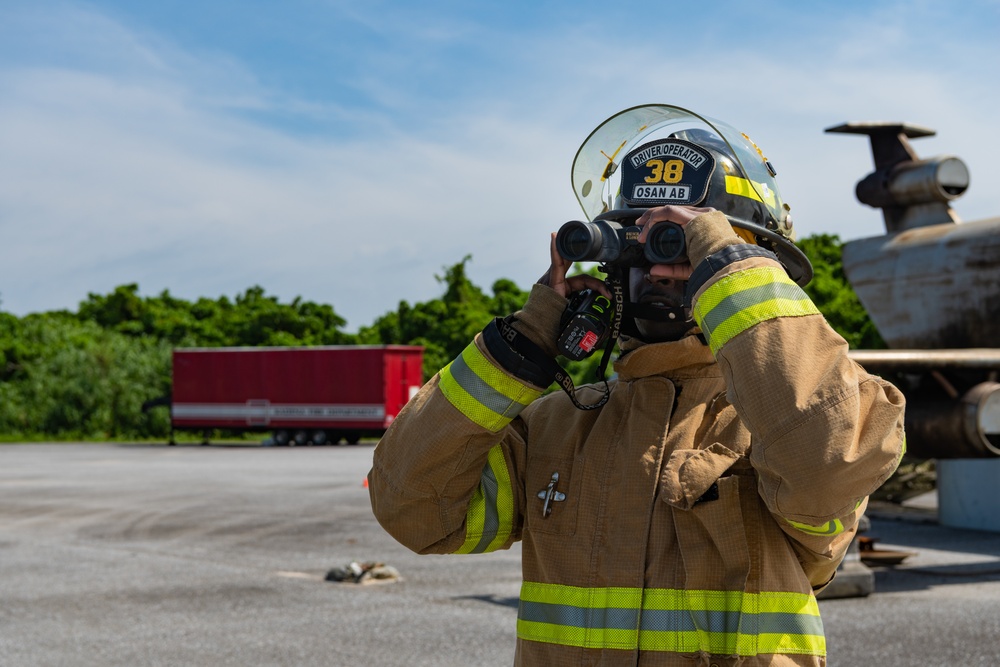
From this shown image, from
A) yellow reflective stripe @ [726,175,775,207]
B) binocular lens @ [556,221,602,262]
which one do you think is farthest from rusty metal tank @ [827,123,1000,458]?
binocular lens @ [556,221,602,262]

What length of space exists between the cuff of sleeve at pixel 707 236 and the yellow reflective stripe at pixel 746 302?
9 cm

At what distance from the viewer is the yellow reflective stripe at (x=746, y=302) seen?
76.3 inches

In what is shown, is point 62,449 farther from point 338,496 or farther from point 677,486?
point 677,486

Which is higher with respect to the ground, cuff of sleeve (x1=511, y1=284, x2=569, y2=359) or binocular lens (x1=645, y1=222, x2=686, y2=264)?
binocular lens (x1=645, y1=222, x2=686, y2=264)

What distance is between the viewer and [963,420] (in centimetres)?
868

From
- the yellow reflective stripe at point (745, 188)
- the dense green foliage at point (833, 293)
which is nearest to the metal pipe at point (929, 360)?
the yellow reflective stripe at point (745, 188)

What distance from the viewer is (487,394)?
2170mm

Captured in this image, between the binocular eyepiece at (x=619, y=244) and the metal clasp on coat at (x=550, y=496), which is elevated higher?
the binocular eyepiece at (x=619, y=244)

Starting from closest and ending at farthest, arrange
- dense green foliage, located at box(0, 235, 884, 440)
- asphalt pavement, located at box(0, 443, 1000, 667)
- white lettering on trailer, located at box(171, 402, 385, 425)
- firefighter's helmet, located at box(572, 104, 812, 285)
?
1. firefighter's helmet, located at box(572, 104, 812, 285)
2. asphalt pavement, located at box(0, 443, 1000, 667)
3. white lettering on trailer, located at box(171, 402, 385, 425)
4. dense green foliage, located at box(0, 235, 884, 440)

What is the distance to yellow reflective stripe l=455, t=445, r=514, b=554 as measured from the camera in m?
2.37

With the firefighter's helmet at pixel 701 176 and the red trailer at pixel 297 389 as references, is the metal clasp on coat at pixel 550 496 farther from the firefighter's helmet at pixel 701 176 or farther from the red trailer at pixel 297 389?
the red trailer at pixel 297 389

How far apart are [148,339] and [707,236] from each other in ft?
148

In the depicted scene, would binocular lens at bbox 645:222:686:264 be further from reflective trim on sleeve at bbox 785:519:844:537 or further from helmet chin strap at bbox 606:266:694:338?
reflective trim on sleeve at bbox 785:519:844:537

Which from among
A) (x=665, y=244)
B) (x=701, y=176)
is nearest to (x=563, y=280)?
(x=665, y=244)
